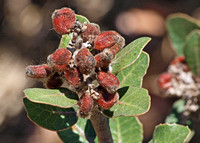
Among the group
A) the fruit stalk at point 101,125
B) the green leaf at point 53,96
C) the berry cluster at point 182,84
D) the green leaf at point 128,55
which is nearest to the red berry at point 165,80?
the berry cluster at point 182,84

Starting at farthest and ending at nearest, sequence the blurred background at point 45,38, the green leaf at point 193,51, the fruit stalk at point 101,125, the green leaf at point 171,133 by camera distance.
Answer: the blurred background at point 45,38
the green leaf at point 193,51
the green leaf at point 171,133
the fruit stalk at point 101,125

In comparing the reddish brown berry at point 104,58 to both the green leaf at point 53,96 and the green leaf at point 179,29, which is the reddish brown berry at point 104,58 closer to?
the green leaf at point 53,96

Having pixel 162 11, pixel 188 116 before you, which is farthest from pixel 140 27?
pixel 188 116

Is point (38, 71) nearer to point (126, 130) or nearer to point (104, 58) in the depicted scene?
point (104, 58)

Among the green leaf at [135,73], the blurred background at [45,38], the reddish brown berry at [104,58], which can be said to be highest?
the reddish brown berry at [104,58]

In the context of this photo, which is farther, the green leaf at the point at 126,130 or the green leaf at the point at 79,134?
the green leaf at the point at 126,130

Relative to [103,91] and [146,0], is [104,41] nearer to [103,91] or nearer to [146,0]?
[103,91]

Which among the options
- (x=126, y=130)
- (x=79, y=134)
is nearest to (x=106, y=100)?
(x=79, y=134)

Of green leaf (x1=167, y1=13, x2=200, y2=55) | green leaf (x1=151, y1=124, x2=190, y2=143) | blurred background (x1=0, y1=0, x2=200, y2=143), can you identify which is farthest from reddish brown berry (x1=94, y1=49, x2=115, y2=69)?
Result: blurred background (x1=0, y1=0, x2=200, y2=143)
